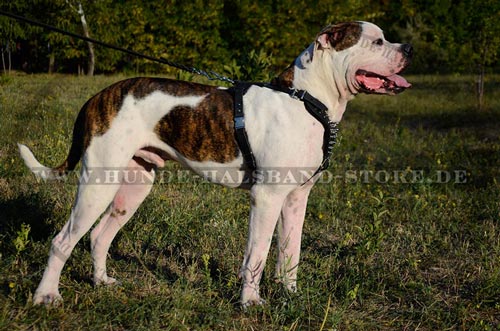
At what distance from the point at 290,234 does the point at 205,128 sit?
3.10ft

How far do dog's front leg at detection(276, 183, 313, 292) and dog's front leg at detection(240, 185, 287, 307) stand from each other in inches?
12.3

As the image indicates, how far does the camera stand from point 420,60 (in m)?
27.8

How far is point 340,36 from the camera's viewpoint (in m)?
3.56

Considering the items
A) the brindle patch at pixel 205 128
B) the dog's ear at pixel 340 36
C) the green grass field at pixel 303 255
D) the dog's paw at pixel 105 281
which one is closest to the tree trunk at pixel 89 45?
the green grass field at pixel 303 255

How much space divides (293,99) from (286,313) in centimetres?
132

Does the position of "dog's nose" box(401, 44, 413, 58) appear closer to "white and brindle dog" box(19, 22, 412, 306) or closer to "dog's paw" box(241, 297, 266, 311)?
"white and brindle dog" box(19, 22, 412, 306)

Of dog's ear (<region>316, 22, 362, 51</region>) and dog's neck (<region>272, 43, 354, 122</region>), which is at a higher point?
dog's ear (<region>316, 22, 362, 51</region>)

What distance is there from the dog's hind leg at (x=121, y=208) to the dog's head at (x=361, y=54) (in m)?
1.47

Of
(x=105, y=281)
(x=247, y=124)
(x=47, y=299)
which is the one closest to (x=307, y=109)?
(x=247, y=124)

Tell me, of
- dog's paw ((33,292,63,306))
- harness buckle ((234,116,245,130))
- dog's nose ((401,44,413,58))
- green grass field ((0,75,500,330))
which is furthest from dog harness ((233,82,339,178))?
dog's paw ((33,292,63,306))

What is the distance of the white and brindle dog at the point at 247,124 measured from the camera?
138 inches

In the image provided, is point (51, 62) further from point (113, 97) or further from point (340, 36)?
point (340, 36)

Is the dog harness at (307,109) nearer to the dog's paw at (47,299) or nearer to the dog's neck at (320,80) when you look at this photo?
the dog's neck at (320,80)

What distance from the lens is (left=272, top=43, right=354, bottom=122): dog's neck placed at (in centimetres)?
360
